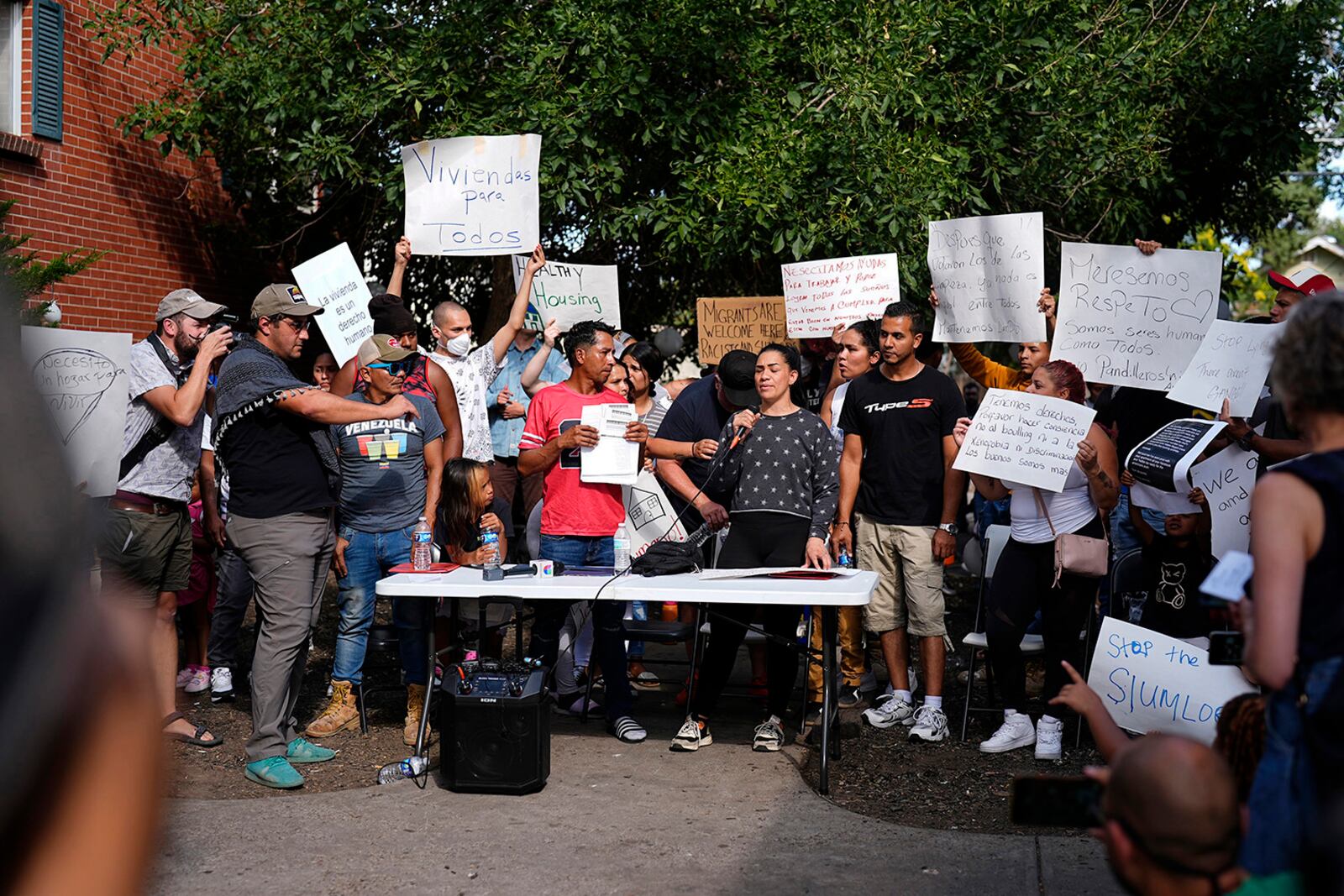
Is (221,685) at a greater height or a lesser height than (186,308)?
lesser

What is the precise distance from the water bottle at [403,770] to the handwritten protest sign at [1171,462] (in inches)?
148

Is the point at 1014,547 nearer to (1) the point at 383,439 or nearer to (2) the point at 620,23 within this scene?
(1) the point at 383,439

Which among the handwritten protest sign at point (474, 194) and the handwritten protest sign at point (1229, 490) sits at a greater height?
the handwritten protest sign at point (474, 194)

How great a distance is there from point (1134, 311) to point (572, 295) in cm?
414

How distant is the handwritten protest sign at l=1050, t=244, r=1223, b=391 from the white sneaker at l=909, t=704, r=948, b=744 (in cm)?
207

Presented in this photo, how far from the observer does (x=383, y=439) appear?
7125 mm

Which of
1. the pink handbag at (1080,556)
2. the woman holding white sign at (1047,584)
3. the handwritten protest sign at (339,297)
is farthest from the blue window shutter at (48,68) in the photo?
the pink handbag at (1080,556)

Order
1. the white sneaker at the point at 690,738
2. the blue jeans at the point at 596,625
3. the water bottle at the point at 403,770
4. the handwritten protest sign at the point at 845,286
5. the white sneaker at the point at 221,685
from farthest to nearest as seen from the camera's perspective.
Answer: the handwritten protest sign at the point at 845,286
the white sneaker at the point at 221,685
the blue jeans at the point at 596,625
the white sneaker at the point at 690,738
the water bottle at the point at 403,770

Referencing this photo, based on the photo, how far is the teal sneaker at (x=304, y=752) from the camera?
6688mm

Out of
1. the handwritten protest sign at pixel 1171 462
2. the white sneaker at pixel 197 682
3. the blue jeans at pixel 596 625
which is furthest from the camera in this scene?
the white sneaker at pixel 197 682

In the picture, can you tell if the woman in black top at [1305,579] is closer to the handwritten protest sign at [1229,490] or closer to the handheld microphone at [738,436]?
the handwritten protest sign at [1229,490]

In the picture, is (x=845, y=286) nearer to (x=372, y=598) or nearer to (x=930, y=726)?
(x=930, y=726)

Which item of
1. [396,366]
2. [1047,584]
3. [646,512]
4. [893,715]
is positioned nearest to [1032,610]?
[1047,584]

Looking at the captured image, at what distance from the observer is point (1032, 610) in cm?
698
